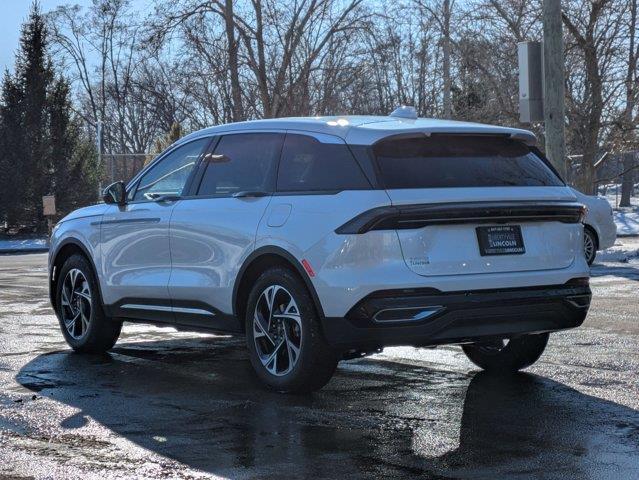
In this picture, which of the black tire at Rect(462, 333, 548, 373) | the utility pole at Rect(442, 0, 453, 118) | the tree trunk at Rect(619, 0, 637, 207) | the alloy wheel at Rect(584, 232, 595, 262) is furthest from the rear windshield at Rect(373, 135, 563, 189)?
the utility pole at Rect(442, 0, 453, 118)

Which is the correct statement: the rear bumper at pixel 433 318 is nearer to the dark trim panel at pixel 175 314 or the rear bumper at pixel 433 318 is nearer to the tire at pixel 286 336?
the tire at pixel 286 336

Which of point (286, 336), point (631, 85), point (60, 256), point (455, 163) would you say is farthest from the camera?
point (631, 85)

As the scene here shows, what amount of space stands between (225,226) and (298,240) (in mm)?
849

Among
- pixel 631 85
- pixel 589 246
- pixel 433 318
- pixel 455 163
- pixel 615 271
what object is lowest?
pixel 615 271

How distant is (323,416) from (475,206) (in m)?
1.50

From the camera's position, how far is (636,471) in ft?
16.0

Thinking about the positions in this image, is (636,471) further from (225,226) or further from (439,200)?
(225,226)

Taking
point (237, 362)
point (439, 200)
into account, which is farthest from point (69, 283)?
point (439, 200)

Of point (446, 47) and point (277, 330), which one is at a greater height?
point (446, 47)

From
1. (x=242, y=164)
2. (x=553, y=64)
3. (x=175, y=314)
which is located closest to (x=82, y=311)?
(x=175, y=314)

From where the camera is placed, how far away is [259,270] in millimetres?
7102

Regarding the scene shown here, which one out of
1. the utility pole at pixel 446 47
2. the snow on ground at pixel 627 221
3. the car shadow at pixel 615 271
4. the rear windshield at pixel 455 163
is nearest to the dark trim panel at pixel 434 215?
the rear windshield at pixel 455 163

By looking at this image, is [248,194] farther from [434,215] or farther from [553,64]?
[553,64]

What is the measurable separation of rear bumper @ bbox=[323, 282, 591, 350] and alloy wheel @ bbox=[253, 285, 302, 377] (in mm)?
422
